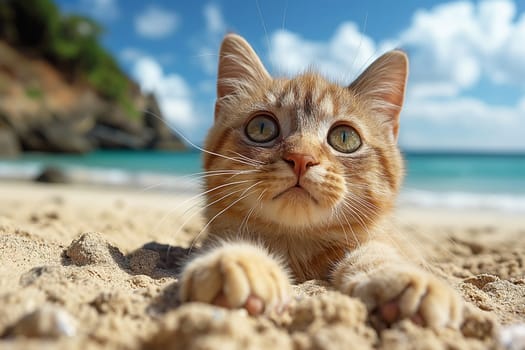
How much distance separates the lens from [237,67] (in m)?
2.51

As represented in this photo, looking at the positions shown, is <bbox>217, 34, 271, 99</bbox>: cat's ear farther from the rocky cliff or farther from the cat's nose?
the rocky cliff

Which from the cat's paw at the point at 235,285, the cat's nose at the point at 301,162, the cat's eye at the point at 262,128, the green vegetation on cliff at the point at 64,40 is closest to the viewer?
the cat's paw at the point at 235,285

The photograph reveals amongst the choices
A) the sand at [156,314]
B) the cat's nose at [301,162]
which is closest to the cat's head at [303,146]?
the cat's nose at [301,162]

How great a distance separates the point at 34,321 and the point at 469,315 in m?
1.15

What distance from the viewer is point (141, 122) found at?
107ft

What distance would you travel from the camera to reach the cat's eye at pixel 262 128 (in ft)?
6.57

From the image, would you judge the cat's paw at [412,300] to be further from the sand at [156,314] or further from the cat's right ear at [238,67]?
the cat's right ear at [238,67]

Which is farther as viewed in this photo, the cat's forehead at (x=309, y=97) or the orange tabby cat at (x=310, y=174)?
the cat's forehead at (x=309, y=97)

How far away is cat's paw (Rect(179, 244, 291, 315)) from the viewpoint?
1.15 metres

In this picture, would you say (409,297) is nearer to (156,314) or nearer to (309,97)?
(156,314)

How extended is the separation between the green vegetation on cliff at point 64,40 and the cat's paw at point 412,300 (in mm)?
29780

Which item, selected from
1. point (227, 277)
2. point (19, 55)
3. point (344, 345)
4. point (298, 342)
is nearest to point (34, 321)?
point (227, 277)

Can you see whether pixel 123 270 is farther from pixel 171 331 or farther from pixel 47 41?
pixel 47 41

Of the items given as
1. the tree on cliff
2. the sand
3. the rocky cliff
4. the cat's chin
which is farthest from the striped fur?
the tree on cliff
